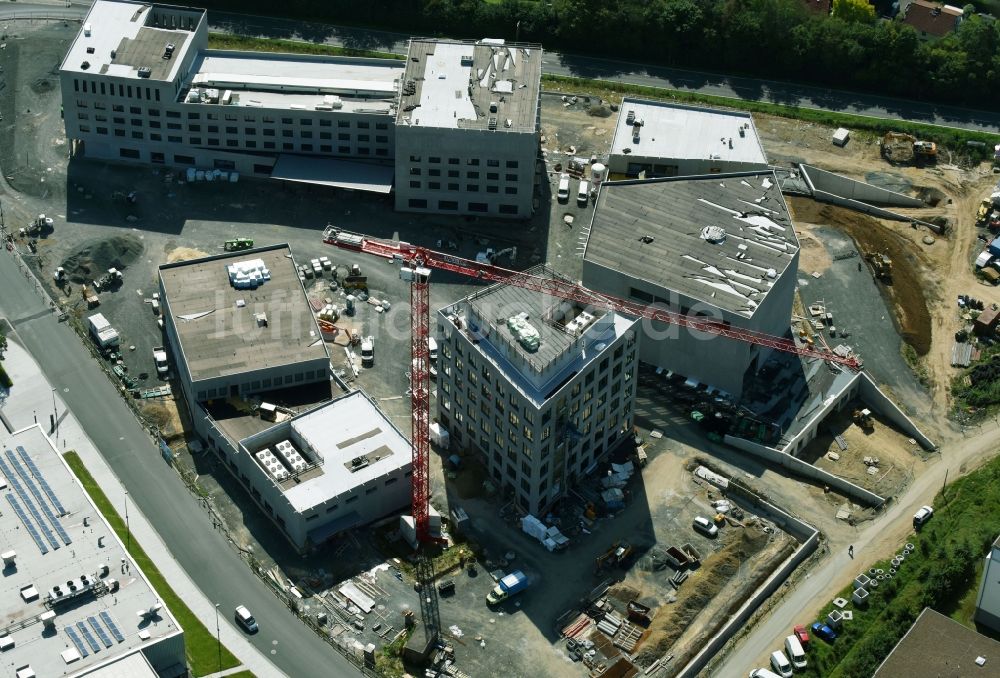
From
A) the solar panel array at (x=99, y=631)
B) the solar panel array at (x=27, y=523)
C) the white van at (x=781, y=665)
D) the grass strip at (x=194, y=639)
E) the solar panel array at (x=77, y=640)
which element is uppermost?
the solar panel array at (x=27, y=523)

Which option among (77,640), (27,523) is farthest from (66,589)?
(27,523)

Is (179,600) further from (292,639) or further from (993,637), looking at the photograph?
(993,637)

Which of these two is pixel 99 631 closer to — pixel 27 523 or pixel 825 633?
pixel 27 523

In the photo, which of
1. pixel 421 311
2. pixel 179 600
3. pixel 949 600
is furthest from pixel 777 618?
pixel 179 600

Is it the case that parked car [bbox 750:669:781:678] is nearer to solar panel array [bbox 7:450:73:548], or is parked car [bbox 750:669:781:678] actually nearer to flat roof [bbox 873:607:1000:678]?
flat roof [bbox 873:607:1000:678]

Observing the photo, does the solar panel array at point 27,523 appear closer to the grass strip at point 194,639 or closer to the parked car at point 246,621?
the grass strip at point 194,639

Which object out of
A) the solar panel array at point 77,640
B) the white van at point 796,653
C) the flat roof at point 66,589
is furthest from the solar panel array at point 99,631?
the white van at point 796,653

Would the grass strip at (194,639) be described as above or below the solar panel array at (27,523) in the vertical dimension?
below

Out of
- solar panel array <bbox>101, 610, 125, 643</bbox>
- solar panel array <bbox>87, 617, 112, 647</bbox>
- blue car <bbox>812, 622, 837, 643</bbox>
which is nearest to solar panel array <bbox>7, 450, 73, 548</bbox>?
solar panel array <bbox>101, 610, 125, 643</bbox>
